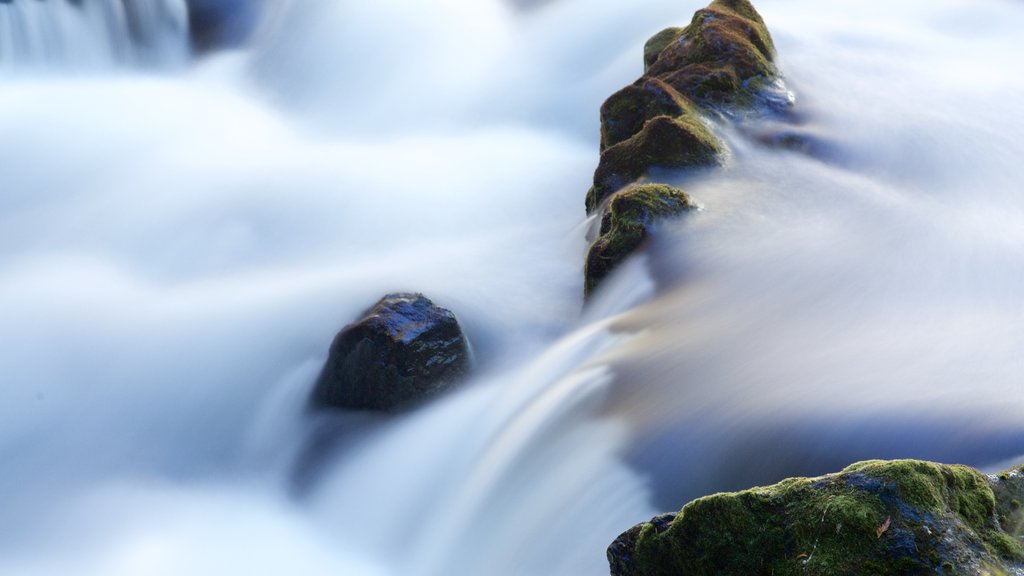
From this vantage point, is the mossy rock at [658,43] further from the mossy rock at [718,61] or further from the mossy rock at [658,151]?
the mossy rock at [658,151]

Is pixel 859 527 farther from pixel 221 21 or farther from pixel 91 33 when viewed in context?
pixel 221 21

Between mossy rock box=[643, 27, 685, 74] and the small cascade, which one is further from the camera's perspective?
the small cascade

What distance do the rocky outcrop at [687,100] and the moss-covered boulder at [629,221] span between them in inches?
0.7

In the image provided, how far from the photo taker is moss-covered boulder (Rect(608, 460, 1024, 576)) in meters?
3.38

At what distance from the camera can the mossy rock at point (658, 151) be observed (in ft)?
27.0

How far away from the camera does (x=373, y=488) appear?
657 centimetres

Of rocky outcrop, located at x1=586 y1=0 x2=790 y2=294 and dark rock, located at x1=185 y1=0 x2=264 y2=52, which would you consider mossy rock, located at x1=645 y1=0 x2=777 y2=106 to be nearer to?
rocky outcrop, located at x1=586 y1=0 x2=790 y2=294

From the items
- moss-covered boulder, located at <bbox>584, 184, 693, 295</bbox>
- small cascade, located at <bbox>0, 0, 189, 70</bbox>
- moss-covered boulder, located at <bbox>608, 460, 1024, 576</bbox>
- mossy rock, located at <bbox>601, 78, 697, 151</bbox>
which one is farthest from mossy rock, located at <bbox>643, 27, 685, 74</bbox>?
moss-covered boulder, located at <bbox>608, 460, 1024, 576</bbox>

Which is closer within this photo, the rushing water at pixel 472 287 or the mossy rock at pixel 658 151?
the rushing water at pixel 472 287

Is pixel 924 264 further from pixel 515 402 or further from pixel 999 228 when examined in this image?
pixel 515 402

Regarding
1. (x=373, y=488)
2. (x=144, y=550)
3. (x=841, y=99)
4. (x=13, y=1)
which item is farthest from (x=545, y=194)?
(x=13, y=1)

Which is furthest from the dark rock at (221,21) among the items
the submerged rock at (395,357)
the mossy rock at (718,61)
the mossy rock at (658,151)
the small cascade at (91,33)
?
the submerged rock at (395,357)

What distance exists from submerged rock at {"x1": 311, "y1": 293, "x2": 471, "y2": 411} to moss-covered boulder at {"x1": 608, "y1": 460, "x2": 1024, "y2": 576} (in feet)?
11.1

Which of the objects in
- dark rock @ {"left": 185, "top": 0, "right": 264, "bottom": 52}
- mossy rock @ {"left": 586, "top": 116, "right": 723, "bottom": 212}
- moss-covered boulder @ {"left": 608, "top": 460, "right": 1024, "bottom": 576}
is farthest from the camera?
dark rock @ {"left": 185, "top": 0, "right": 264, "bottom": 52}
